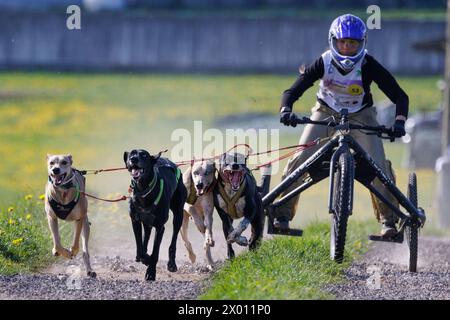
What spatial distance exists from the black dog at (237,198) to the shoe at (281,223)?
13.4 inches

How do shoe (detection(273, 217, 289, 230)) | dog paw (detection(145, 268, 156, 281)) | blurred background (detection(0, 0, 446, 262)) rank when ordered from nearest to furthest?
dog paw (detection(145, 268, 156, 281)), shoe (detection(273, 217, 289, 230)), blurred background (detection(0, 0, 446, 262))

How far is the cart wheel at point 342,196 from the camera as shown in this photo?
11.8 meters

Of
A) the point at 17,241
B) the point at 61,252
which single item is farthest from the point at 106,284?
the point at 17,241

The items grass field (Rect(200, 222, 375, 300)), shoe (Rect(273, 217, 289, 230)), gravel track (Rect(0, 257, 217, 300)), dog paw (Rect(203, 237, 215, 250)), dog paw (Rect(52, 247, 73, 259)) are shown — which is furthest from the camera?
shoe (Rect(273, 217, 289, 230))

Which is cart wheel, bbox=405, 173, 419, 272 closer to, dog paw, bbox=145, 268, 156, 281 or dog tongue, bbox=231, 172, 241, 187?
dog tongue, bbox=231, 172, 241, 187

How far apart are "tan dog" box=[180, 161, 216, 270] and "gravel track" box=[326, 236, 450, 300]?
1385 millimetres

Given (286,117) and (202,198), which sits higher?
(286,117)

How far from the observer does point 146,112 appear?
43.6 metres

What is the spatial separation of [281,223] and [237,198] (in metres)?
0.80

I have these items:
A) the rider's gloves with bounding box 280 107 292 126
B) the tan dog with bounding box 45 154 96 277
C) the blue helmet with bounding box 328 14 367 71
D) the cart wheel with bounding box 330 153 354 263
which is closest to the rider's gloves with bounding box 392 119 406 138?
the cart wheel with bounding box 330 153 354 263

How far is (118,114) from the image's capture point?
43781mm

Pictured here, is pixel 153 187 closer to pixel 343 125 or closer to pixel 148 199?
pixel 148 199

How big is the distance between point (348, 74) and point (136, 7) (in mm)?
45429

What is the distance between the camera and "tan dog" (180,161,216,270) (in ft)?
41.1
